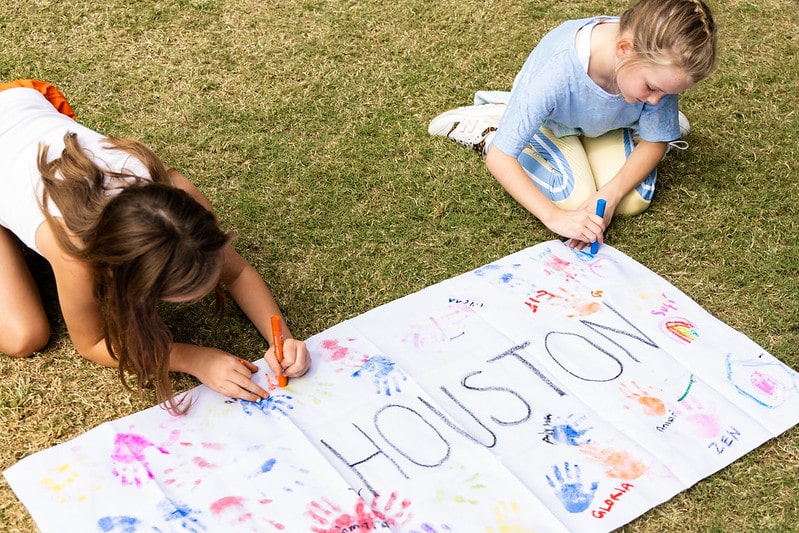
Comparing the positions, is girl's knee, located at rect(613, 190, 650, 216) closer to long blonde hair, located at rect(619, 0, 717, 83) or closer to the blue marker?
the blue marker

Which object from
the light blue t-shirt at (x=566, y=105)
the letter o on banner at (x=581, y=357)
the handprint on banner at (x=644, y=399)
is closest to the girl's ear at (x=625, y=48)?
the light blue t-shirt at (x=566, y=105)

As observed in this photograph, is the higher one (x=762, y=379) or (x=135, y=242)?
(x=135, y=242)

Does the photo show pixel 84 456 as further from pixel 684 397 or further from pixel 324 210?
pixel 684 397

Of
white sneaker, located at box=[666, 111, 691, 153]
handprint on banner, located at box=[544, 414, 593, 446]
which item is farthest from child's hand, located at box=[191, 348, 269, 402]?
white sneaker, located at box=[666, 111, 691, 153]

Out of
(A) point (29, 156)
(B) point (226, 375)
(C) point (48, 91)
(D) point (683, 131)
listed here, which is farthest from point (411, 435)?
(D) point (683, 131)

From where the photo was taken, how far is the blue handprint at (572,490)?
1.70 m

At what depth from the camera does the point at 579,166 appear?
8.31 ft

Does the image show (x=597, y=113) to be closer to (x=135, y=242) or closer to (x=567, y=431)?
(x=567, y=431)

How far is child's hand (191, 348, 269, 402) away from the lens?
1.84m

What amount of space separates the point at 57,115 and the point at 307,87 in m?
1.08

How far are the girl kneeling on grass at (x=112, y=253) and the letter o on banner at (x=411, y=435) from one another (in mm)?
240

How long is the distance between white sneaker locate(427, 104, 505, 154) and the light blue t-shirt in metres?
0.24

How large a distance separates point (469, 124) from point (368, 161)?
1.21ft

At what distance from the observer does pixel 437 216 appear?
8.10 ft
